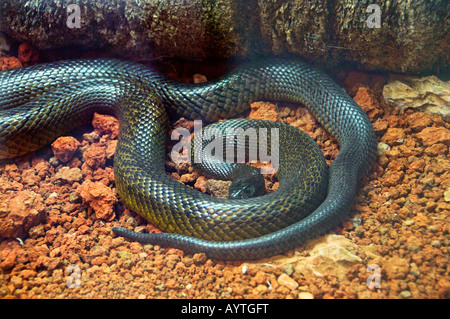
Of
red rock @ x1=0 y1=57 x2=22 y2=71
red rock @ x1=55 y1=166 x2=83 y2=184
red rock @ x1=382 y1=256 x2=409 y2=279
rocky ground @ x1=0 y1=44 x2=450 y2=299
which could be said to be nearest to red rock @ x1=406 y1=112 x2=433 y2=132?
rocky ground @ x1=0 y1=44 x2=450 y2=299

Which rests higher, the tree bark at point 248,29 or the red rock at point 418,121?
the tree bark at point 248,29

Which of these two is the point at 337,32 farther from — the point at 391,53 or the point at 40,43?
the point at 40,43

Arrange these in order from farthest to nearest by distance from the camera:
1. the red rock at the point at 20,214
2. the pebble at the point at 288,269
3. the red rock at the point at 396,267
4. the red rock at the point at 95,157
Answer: the red rock at the point at 95,157 < the red rock at the point at 20,214 < the pebble at the point at 288,269 < the red rock at the point at 396,267

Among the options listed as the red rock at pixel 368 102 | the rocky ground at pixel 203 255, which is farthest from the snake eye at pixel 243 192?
the red rock at pixel 368 102

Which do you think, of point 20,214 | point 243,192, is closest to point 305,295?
point 243,192

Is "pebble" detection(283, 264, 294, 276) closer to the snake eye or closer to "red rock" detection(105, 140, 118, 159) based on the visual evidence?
the snake eye

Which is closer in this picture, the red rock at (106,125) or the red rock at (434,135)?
the red rock at (434,135)

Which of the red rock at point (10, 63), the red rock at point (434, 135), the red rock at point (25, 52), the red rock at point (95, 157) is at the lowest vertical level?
the red rock at point (95, 157)

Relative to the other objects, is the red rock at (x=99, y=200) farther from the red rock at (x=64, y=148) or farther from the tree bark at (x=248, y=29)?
the tree bark at (x=248, y=29)

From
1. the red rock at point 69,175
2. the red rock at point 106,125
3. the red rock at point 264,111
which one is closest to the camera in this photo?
the red rock at point 69,175
